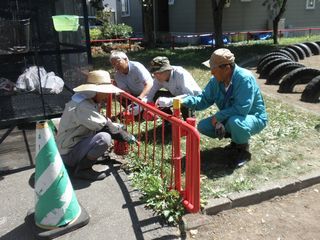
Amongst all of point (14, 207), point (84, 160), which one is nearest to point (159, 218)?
point (84, 160)

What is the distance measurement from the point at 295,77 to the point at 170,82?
399cm

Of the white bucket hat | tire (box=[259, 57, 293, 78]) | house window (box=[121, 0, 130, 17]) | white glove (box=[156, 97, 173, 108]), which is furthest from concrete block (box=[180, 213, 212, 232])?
house window (box=[121, 0, 130, 17])

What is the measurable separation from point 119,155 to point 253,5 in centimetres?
1768

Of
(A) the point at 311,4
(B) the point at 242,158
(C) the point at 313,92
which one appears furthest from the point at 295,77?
(A) the point at 311,4

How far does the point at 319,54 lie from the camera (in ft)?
46.1

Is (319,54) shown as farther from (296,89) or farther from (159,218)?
(159,218)

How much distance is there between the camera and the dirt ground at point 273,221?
328 cm

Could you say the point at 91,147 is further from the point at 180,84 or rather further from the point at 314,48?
the point at 314,48

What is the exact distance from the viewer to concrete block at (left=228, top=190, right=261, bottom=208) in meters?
3.69

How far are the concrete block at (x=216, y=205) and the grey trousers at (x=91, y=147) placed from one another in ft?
4.20

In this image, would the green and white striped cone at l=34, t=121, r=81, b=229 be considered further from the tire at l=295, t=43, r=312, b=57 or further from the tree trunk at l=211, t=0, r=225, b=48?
the tree trunk at l=211, t=0, r=225, b=48

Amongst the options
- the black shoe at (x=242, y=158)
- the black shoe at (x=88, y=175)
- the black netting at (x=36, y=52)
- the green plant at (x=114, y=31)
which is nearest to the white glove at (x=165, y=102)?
the black shoe at (x=242, y=158)

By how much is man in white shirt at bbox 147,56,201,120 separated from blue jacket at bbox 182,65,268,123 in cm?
38

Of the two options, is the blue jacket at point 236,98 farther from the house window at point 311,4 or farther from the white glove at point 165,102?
the house window at point 311,4
